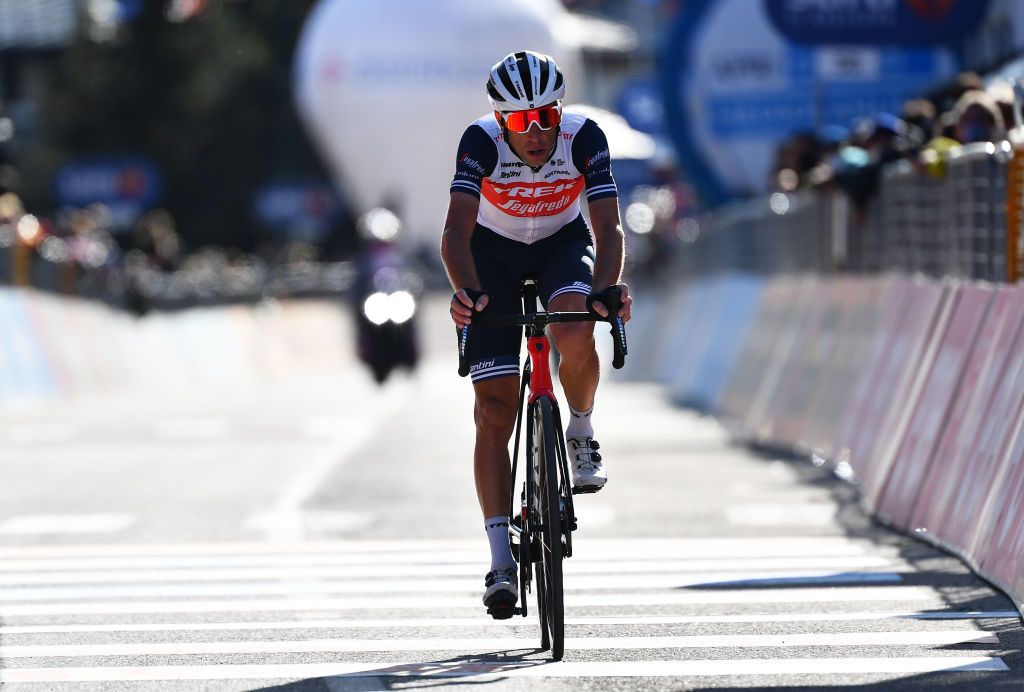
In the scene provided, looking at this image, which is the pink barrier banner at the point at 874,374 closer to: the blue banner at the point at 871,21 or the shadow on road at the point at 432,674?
the shadow on road at the point at 432,674

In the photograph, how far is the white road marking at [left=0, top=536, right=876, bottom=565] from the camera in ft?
35.8

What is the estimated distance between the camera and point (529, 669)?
761 cm

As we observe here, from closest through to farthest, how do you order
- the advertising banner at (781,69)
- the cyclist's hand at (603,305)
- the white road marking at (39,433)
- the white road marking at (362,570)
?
1. the cyclist's hand at (603,305)
2. the white road marking at (362,570)
3. the white road marking at (39,433)
4. the advertising banner at (781,69)

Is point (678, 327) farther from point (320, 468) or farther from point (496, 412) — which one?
point (496, 412)

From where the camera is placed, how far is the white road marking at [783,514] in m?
12.2

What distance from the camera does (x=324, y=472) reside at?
1638 centimetres

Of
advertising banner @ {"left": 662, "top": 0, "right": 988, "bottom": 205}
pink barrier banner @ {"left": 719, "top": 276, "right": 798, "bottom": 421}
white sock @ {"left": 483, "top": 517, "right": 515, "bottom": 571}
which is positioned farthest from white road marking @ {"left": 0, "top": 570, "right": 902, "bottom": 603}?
advertising banner @ {"left": 662, "top": 0, "right": 988, "bottom": 205}

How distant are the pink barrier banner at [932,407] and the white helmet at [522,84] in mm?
3611

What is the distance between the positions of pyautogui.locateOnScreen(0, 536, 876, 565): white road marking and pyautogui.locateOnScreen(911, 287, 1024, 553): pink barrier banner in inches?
15.8

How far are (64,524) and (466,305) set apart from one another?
18.7 feet

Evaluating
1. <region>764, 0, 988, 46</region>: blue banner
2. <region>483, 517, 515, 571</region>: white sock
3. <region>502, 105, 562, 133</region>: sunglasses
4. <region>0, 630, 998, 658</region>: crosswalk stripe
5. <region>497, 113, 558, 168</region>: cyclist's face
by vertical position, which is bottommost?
<region>0, 630, 998, 658</region>: crosswalk stripe

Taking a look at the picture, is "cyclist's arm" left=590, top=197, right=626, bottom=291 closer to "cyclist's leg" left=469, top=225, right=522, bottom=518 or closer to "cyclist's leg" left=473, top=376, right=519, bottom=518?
"cyclist's leg" left=469, top=225, right=522, bottom=518

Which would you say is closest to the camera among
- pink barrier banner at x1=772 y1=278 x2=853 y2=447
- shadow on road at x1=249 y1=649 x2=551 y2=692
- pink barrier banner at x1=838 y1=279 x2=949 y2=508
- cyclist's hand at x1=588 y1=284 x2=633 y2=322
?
shadow on road at x1=249 y1=649 x2=551 y2=692

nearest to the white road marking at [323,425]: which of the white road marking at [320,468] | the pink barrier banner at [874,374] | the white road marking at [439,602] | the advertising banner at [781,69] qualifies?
the white road marking at [320,468]
